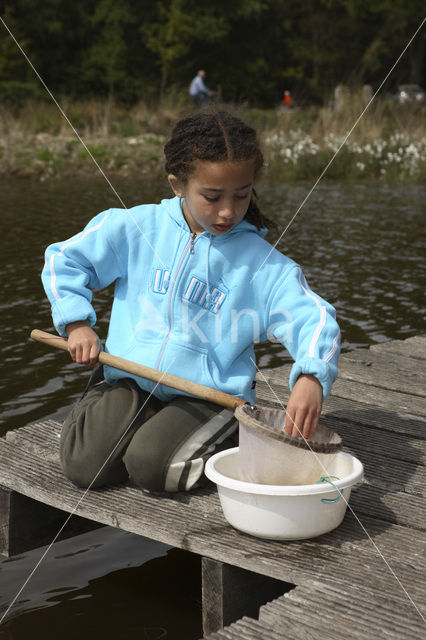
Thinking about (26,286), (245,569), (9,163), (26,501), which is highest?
(245,569)

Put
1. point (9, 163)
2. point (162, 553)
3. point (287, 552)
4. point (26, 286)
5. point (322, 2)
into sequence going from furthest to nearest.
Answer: point (322, 2) → point (9, 163) → point (26, 286) → point (162, 553) → point (287, 552)

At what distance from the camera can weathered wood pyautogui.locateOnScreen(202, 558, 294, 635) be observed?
2434mm

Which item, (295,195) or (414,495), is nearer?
(414,495)

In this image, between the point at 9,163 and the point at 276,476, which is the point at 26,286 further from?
the point at 9,163

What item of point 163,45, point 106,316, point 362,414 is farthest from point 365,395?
point 163,45

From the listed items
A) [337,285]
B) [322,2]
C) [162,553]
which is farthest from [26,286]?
[322,2]

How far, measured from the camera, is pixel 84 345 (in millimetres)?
2848

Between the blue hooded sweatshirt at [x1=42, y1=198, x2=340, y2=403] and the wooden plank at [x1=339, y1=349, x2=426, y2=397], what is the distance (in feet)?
3.82

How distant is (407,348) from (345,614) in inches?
107

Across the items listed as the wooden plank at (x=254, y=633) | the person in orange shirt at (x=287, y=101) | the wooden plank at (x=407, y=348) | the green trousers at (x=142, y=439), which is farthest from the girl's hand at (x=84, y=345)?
the person in orange shirt at (x=287, y=101)

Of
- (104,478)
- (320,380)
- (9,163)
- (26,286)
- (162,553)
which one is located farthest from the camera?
(9,163)

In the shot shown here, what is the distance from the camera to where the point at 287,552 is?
244cm

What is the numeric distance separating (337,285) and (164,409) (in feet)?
14.3

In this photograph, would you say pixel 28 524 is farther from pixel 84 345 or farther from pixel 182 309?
pixel 182 309
